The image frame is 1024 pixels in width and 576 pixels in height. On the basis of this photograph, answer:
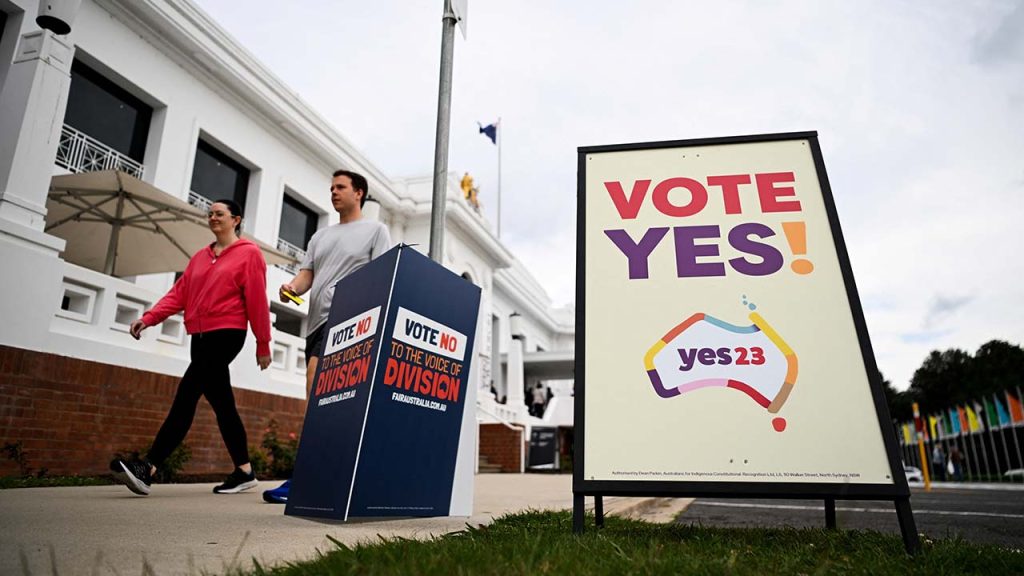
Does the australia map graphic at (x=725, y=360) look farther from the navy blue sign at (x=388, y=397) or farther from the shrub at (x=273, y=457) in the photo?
the shrub at (x=273, y=457)

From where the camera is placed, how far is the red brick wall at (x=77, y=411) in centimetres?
532

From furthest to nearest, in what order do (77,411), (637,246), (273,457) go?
(273,457)
(77,411)
(637,246)

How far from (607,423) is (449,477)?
1157mm

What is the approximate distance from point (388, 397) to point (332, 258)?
4.23 ft

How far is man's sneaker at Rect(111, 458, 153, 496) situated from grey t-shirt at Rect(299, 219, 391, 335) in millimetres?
1263

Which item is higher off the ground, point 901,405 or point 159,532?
point 901,405

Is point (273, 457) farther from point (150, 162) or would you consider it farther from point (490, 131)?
point (490, 131)

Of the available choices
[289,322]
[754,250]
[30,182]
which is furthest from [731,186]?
[289,322]

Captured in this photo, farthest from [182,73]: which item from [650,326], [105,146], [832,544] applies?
[832,544]

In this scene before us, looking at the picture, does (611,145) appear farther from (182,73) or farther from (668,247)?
(182,73)

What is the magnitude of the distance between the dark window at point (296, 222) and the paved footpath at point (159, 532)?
39.4ft

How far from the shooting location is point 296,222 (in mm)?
15617

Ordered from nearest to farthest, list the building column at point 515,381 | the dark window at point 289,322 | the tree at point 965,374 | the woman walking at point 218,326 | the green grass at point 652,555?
1. the green grass at point 652,555
2. the woman walking at point 218,326
3. the dark window at point 289,322
4. the building column at point 515,381
5. the tree at point 965,374

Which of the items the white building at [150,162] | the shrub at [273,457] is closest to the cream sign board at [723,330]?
the white building at [150,162]
